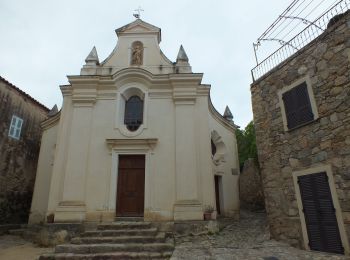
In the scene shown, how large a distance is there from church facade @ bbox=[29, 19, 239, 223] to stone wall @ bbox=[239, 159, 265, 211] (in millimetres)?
2235

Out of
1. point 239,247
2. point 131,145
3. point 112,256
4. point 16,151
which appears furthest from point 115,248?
point 16,151

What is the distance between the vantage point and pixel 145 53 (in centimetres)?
1183

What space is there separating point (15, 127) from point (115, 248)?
364 inches

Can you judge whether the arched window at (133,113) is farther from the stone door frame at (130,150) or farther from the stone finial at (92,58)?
the stone finial at (92,58)

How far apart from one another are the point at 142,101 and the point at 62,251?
634 cm

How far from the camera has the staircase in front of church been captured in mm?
6739

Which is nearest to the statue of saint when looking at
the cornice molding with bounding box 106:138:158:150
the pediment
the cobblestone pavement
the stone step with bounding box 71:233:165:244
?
the pediment

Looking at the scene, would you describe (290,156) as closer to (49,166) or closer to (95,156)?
(95,156)

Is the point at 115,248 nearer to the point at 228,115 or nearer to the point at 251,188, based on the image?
the point at 251,188

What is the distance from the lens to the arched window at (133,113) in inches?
423

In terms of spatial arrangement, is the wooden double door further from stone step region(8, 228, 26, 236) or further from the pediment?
the pediment

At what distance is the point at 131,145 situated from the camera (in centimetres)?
1008

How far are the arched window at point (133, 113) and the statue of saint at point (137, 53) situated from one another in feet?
5.80

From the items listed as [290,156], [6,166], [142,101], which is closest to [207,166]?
[290,156]
